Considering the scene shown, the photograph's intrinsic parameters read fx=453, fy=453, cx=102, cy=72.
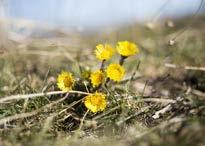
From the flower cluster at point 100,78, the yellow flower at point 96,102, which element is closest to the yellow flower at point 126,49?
the flower cluster at point 100,78

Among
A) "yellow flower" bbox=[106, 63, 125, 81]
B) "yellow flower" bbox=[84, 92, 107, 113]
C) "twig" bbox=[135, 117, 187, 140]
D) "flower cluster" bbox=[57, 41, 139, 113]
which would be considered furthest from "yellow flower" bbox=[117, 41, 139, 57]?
"twig" bbox=[135, 117, 187, 140]

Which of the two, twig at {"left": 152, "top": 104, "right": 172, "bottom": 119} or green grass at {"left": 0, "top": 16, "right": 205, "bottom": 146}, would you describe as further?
twig at {"left": 152, "top": 104, "right": 172, "bottom": 119}

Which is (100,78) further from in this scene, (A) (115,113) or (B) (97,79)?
(A) (115,113)

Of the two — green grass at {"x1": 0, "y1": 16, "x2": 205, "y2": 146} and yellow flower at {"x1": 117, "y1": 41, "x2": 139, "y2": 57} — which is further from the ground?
yellow flower at {"x1": 117, "y1": 41, "x2": 139, "y2": 57}

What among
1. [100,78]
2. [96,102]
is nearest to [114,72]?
[100,78]

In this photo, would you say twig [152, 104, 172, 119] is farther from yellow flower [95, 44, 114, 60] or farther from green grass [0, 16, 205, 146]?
yellow flower [95, 44, 114, 60]
